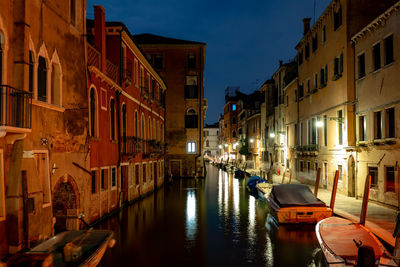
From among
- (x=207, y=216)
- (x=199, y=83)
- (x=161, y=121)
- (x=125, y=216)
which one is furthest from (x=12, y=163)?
(x=199, y=83)

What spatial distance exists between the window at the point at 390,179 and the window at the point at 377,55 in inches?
190

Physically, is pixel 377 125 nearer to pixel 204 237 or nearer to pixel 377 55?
pixel 377 55

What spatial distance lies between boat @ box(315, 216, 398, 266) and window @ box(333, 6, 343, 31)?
14234 millimetres

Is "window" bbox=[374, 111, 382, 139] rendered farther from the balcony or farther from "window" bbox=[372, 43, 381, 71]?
the balcony

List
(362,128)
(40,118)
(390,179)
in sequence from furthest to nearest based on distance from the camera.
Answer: (362,128), (390,179), (40,118)

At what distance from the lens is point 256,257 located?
1112cm

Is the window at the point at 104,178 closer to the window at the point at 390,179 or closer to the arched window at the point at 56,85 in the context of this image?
the arched window at the point at 56,85

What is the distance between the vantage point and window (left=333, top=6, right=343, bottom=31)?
2142cm

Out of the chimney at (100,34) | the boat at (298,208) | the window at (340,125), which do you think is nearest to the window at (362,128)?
the window at (340,125)

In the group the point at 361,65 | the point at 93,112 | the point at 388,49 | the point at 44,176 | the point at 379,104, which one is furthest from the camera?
the point at 361,65

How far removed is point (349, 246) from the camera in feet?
30.5

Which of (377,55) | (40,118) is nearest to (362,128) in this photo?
(377,55)

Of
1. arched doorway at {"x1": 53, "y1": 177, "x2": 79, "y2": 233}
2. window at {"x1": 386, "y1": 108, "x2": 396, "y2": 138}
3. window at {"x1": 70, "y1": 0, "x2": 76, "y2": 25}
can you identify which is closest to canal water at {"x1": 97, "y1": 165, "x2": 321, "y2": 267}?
arched doorway at {"x1": 53, "y1": 177, "x2": 79, "y2": 233}

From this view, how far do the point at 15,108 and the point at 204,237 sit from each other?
322 inches
